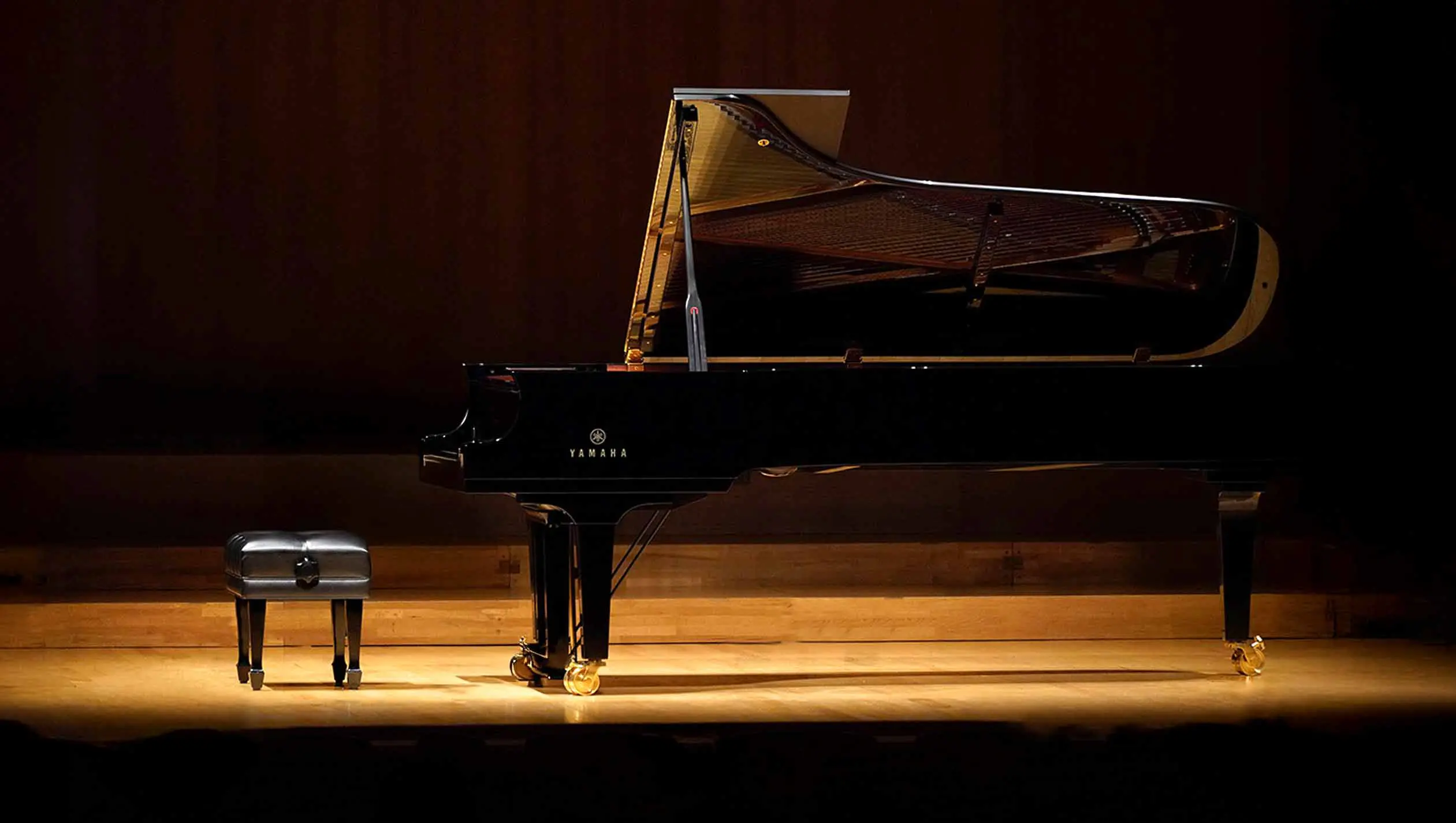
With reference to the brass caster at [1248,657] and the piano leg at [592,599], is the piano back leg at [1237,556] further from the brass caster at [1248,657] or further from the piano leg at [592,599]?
the piano leg at [592,599]

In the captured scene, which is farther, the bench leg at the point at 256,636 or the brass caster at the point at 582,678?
the bench leg at the point at 256,636

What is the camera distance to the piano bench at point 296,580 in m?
4.48

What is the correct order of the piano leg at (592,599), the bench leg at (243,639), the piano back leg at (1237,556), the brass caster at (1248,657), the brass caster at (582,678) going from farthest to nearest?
1. the brass caster at (1248,657)
2. the piano back leg at (1237,556)
3. the bench leg at (243,639)
4. the brass caster at (582,678)
5. the piano leg at (592,599)

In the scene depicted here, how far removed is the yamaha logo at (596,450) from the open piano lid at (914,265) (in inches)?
19.0

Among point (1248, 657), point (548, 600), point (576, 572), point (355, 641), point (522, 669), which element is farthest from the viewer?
point (1248, 657)

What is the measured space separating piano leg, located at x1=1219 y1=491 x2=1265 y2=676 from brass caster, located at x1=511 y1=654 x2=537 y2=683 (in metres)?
1.95

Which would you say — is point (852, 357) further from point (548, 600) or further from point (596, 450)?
point (548, 600)

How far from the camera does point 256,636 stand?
179 inches

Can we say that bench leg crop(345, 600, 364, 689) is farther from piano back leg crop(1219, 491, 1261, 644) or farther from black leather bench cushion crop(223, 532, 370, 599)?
piano back leg crop(1219, 491, 1261, 644)

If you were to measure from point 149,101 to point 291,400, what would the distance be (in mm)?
1283

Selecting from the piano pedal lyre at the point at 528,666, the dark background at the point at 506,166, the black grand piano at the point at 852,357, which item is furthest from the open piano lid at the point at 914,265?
the dark background at the point at 506,166

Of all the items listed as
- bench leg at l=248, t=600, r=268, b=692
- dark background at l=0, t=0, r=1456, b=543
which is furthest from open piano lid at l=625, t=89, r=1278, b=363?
dark background at l=0, t=0, r=1456, b=543

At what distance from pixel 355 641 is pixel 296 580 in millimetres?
243

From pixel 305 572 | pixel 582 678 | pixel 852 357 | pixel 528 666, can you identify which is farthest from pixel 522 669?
pixel 852 357
